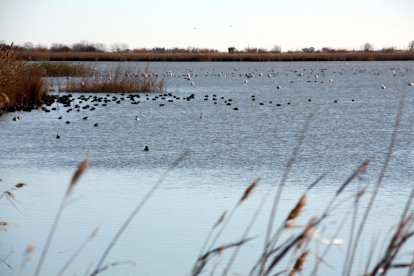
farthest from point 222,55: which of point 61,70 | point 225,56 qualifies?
point 61,70

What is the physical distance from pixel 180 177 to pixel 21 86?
14033 millimetres

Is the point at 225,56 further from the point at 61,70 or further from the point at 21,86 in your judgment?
the point at 21,86

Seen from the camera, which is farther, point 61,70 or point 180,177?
point 61,70

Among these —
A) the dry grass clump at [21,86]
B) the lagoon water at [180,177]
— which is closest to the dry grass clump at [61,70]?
the dry grass clump at [21,86]

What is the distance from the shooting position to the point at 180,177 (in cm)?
1024

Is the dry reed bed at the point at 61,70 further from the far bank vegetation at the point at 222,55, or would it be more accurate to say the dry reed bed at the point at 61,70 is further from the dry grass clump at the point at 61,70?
the far bank vegetation at the point at 222,55

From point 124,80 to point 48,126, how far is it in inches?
553

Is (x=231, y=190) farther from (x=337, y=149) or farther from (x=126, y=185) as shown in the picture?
(x=337, y=149)

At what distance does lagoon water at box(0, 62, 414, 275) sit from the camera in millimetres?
6285

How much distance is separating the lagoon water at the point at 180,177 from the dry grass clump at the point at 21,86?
0.82 meters

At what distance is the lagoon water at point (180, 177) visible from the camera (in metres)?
6.29

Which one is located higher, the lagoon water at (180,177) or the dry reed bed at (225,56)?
the lagoon water at (180,177)

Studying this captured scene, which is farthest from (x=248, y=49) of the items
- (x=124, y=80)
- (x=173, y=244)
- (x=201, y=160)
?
(x=173, y=244)

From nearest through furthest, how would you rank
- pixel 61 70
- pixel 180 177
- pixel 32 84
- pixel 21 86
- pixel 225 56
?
pixel 180 177 < pixel 21 86 < pixel 32 84 < pixel 61 70 < pixel 225 56
